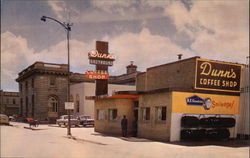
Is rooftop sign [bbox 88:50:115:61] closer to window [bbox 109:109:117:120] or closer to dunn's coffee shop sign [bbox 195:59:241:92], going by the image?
window [bbox 109:109:117:120]

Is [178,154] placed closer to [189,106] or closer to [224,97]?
[189,106]

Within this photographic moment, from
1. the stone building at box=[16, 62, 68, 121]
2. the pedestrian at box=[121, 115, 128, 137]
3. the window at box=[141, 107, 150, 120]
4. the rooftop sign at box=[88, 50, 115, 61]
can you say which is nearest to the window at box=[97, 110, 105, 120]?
the pedestrian at box=[121, 115, 128, 137]

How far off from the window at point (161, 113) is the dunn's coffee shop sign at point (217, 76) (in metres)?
2.76

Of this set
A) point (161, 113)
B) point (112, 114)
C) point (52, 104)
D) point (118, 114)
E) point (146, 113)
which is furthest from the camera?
point (52, 104)

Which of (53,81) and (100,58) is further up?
(100,58)

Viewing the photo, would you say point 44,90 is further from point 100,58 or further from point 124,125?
point 124,125

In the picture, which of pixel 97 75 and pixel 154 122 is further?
pixel 97 75

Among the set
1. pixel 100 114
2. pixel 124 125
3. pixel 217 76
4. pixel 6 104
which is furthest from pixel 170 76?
pixel 6 104

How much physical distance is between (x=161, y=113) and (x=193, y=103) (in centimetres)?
232

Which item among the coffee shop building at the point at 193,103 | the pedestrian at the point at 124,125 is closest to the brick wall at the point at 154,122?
the coffee shop building at the point at 193,103

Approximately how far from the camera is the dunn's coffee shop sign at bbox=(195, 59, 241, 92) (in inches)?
664

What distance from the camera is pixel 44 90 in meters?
42.3

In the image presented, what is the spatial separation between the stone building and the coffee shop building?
26777 millimetres

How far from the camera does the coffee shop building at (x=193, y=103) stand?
15.8 m
